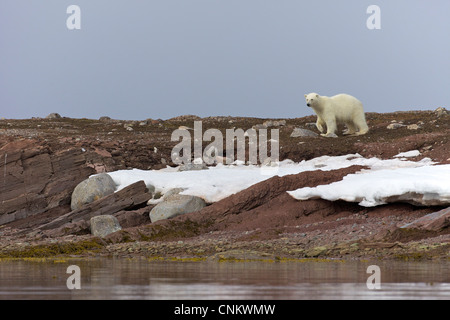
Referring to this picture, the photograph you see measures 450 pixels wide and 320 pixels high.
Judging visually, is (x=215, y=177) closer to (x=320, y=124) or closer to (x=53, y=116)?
(x=320, y=124)

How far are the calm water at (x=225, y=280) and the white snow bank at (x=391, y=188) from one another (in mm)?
6390

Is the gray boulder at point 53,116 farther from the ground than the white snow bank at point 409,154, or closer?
farther from the ground

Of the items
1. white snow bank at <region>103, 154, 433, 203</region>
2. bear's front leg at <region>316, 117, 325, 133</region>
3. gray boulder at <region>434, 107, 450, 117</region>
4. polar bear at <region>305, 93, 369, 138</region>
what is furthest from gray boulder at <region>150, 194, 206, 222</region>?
gray boulder at <region>434, 107, 450, 117</region>

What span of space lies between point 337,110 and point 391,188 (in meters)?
19.0

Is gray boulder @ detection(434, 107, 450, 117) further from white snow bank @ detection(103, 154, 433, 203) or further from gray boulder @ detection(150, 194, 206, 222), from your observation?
gray boulder @ detection(150, 194, 206, 222)

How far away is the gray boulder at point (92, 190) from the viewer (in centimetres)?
2948

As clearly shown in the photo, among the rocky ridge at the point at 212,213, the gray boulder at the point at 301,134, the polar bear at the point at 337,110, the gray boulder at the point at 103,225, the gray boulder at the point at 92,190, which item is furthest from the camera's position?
the gray boulder at the point at 301,134

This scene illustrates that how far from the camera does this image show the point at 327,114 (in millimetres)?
41656

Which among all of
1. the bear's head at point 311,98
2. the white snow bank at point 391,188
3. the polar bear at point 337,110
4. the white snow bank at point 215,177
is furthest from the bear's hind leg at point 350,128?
the white snow bank at point 391,188

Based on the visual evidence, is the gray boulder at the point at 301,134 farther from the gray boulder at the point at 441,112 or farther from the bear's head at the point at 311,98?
the gray boulder at the point at 441,112

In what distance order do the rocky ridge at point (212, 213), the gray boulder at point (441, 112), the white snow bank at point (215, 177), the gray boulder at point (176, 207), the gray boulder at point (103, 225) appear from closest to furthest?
1. the rocky ridge at point (212, 213)
2. the gray boulder at point (103, 225)
3. the gray boulder at point (176, 207)
4. the white snow bank at point (215, 177)
5. the gray boulder at point (441, 112)
